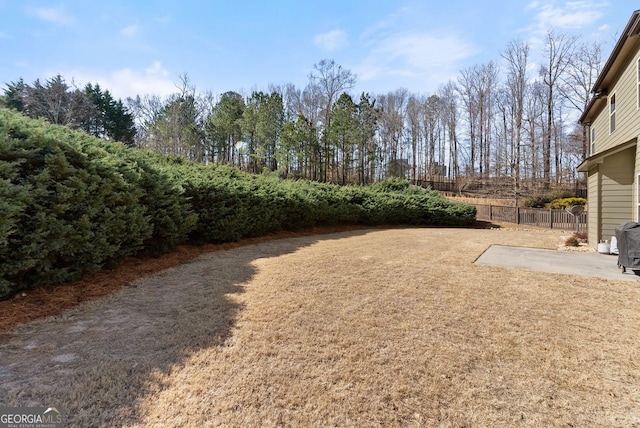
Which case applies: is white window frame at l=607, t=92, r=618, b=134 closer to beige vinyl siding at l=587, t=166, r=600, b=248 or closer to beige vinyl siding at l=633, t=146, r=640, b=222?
beige vinyl siding at l=587, t=166, r=600, b=248

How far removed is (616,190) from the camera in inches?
273

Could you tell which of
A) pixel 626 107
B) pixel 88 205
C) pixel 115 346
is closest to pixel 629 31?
pixel 626 107

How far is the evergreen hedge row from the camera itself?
3004mm

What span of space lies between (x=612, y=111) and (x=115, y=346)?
12.2m

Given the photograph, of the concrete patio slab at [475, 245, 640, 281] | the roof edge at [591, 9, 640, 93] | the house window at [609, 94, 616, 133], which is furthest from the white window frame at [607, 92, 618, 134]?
the concrete patio slab at [475, 245, 640, 281]

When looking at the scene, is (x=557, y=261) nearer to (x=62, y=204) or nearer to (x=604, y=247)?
(x=604, y=247)

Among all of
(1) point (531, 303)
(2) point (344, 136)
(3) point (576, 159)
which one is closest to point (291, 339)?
(1) point (531, 303)

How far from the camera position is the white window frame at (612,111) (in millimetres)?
7836

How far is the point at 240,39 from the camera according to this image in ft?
32.6

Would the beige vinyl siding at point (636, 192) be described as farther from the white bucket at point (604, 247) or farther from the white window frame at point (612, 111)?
the white window frame at point (612, 111)

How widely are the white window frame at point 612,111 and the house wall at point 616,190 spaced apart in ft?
5.95

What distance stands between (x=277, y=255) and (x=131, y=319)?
3.33 m

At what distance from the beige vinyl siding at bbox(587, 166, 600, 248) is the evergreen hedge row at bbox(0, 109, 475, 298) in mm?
8812

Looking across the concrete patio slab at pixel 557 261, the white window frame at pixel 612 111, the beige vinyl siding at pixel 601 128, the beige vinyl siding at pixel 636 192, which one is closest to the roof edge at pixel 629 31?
the white window frame at pixel 612 111
